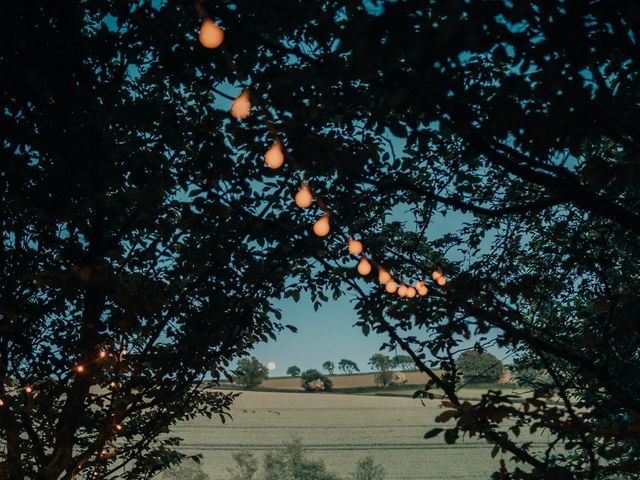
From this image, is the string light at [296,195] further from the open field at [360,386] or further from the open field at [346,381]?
the open field at [346,381]

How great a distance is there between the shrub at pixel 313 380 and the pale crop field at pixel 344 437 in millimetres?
11748

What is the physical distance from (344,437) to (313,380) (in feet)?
92.2

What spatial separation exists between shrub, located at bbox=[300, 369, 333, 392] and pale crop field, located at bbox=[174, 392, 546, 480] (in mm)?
11748

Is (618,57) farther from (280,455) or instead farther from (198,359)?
(280,455)

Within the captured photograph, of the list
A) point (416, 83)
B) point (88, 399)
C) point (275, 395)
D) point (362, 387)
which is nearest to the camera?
point (416, 83)

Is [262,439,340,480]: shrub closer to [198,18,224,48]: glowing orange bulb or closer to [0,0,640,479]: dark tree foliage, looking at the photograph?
[0,0,640,479]: dark tree foliage

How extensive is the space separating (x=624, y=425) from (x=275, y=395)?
58.0 metres

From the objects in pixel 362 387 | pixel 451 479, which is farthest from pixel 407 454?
pixel 362 387

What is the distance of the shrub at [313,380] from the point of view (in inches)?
2556

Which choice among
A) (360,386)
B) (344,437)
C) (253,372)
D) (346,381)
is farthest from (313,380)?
(344,437)

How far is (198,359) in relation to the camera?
334 cm

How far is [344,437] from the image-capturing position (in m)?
38.6

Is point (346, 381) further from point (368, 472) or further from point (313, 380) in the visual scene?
point (368, 472)

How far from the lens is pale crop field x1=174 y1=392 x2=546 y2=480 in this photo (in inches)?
1218
